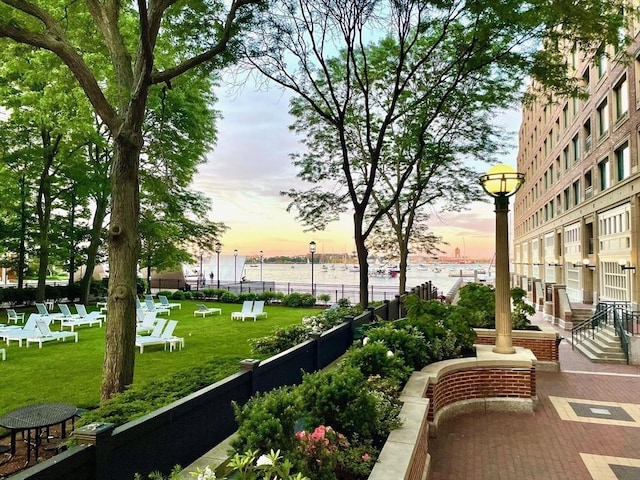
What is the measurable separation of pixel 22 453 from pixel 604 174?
3096 centimetres

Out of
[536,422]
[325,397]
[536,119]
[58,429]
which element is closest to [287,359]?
[325,397]

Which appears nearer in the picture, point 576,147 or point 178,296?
point 576,147

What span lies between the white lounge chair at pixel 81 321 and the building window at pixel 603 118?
29519mm

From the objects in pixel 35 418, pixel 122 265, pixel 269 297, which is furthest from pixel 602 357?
pixel 269 297

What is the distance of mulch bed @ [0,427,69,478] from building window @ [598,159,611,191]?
2880 centimetres

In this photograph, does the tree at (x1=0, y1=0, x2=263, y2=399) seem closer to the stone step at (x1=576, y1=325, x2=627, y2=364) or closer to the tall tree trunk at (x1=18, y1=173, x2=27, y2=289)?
the stone step at (x1=576, y1=325, x2=627, y2=364)

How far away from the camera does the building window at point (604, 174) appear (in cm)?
2586

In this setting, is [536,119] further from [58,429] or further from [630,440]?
[58,429]

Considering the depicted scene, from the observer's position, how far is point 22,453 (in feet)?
22.4

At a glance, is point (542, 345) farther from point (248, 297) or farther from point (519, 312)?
point (248, 297)

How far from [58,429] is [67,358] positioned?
260 inches

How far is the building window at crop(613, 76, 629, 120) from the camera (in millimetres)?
22469

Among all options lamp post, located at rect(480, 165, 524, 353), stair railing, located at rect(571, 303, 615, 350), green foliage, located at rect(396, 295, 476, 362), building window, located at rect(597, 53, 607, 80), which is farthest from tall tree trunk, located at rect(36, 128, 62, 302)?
building window, located at rect(597, 53, 607, 80)

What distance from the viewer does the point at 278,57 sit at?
1430 centimetres
